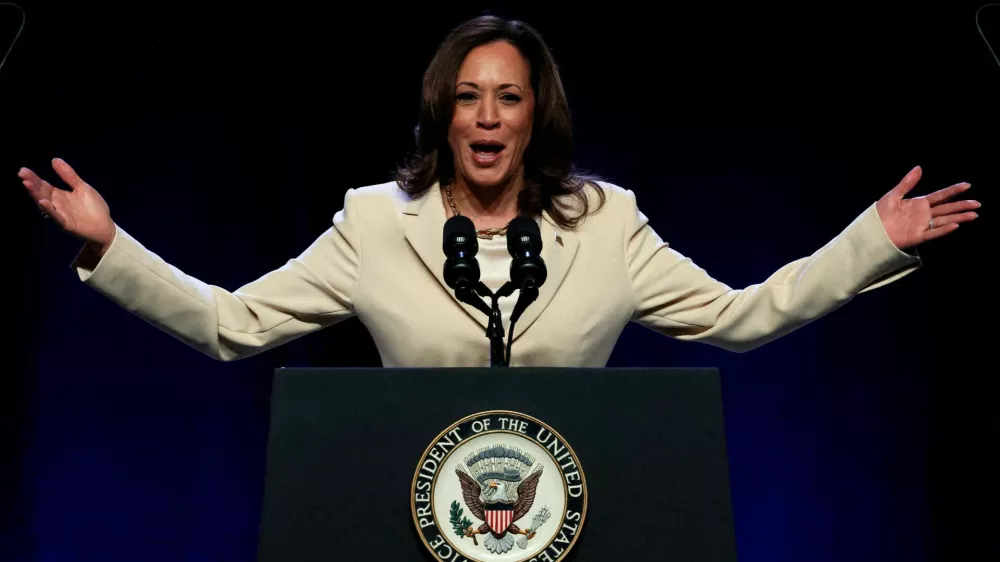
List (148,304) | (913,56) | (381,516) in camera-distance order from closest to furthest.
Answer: (381,516)
(148,304)
(913,56)

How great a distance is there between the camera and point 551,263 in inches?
76.6

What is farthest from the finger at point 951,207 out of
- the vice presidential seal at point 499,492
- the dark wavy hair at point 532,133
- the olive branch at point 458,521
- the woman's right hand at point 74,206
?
the woman's right hand at point 74,206

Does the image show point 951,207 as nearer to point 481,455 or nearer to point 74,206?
point 481,455

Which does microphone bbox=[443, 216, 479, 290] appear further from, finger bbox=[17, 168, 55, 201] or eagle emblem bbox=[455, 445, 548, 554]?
finger bbox=[17, 168, 55, 201]

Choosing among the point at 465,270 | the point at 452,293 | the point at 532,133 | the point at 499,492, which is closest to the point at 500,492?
the point at 499,492

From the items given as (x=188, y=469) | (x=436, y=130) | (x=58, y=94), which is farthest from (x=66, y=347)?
(x=436, y=130)

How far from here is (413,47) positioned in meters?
2.92

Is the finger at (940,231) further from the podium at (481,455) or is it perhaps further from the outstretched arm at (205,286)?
the outstretched arm at (205,286)

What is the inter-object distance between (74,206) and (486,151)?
70cm

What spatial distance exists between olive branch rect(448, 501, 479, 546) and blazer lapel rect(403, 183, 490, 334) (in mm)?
569

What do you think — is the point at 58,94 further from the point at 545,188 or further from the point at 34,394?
the point at 545,188

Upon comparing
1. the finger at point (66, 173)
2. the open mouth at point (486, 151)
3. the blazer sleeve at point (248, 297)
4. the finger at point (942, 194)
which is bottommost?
the blazer sleeve at point (248, 297)

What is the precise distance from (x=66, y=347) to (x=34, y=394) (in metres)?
0.14

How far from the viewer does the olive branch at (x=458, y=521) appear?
4.38 ft
